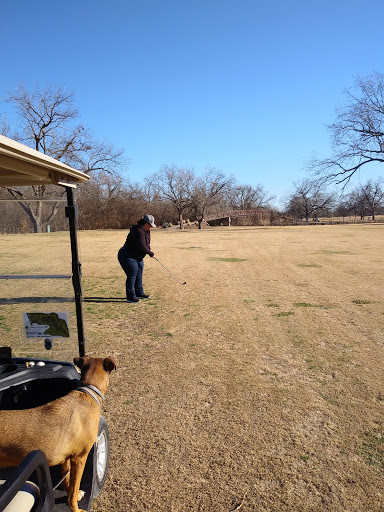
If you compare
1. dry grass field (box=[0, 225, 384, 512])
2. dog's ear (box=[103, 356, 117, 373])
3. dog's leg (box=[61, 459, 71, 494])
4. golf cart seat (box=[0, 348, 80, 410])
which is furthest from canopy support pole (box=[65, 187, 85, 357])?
dog's leg (box=[61, 459, 71, 494])

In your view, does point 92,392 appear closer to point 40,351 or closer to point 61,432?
point 61,432

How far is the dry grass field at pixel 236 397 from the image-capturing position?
105 inches

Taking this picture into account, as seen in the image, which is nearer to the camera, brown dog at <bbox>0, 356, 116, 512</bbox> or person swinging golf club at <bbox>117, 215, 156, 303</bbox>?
brown dog at <bbox>0, 356, 116, 512</bbox>

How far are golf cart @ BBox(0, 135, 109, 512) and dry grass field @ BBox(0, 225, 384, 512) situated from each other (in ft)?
0.38

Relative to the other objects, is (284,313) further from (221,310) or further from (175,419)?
(175,419)

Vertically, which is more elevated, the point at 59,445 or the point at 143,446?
the point at 59,445

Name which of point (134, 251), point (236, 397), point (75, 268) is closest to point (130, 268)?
point (134, 251)

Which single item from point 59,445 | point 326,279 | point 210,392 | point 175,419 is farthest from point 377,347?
point 326,279

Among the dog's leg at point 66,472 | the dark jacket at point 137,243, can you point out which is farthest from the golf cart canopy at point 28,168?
the dark jacket at point 137,243

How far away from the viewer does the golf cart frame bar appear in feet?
8.27

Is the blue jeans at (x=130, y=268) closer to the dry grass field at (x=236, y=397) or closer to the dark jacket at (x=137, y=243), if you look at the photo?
the dark jacket at (x=137, y=243)

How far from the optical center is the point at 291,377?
4.38 meters

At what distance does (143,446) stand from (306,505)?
4.03ft

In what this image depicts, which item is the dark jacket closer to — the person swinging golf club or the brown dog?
the person swinging golf club
